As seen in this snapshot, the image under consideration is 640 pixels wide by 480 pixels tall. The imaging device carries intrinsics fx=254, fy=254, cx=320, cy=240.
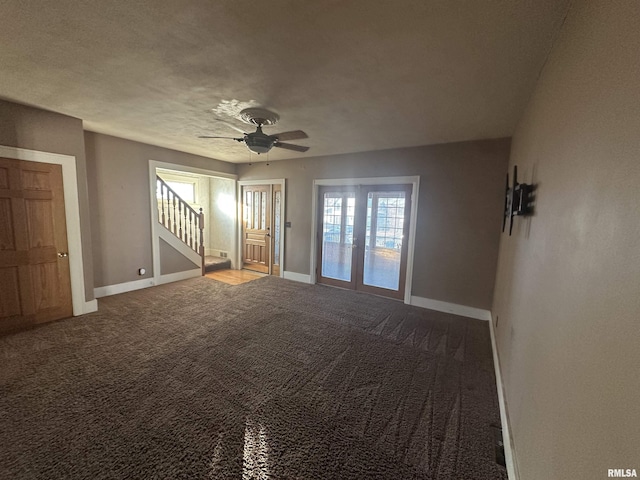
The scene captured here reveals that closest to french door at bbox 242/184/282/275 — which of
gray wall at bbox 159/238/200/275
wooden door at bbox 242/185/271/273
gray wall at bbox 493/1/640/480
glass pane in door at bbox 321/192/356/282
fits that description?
wooden door at bbox 242/185/271/273

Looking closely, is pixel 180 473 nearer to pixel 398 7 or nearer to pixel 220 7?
pixel 220 7

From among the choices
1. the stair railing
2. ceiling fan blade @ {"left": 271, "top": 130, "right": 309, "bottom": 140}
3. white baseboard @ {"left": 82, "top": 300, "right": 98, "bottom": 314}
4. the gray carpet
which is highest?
ceiling fan blade @ {"left": 271, "top": 130, "right": 309, "bottom": 140}

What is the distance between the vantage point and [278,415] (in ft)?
6.23

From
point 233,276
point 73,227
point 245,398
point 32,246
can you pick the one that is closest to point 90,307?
point 32,246

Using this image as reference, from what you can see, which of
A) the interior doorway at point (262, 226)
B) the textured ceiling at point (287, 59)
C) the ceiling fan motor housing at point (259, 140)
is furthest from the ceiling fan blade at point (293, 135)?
the interior doorway at point (262, 226)

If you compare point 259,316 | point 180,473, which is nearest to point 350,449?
point 180,473

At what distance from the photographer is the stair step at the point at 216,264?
607cm

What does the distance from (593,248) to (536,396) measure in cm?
84

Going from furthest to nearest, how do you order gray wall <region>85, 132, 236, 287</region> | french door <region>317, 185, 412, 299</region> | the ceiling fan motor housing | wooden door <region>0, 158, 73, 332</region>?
french door <region>317, 185, 412, 299</region> < gray wall <region>85, 132, 236, 287</region> < wooden door <region>0, 158, 73, 332</region> < the ceiling fan motor housing

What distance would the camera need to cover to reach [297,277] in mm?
5516

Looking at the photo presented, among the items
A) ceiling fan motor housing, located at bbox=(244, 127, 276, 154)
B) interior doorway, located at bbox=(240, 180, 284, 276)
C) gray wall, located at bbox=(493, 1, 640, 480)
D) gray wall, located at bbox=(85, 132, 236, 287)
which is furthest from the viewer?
interior doorway, located at bbox=(240, 180, 284, 276)

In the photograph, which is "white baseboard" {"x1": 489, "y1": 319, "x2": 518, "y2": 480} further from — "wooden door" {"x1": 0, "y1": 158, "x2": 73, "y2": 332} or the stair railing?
the stair railing

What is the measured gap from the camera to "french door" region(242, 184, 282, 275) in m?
5.76

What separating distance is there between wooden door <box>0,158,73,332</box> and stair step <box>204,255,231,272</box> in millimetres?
2746
